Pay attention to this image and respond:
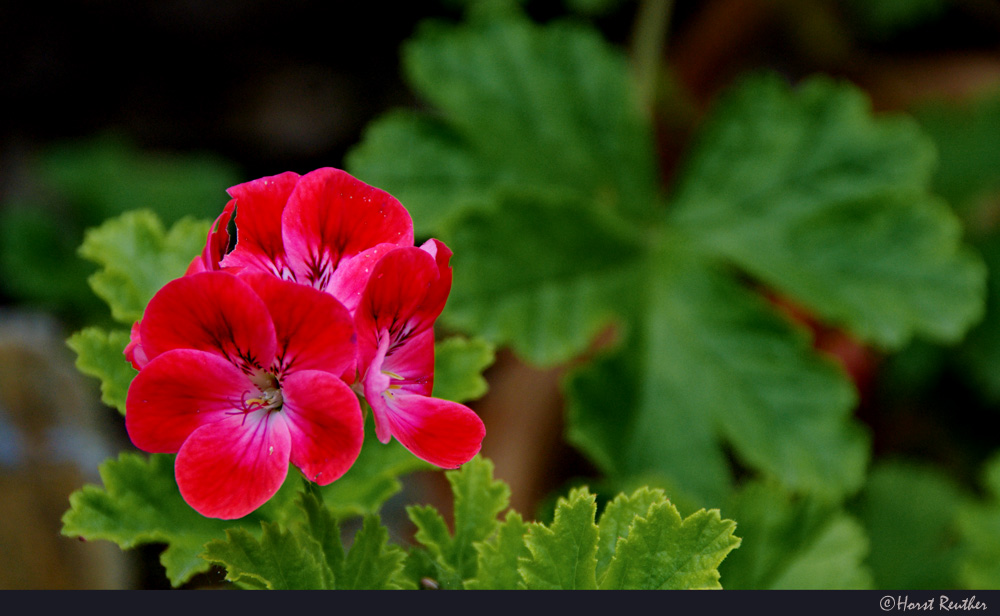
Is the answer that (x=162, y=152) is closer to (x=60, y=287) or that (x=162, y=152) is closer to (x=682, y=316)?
(x=60, y=287)

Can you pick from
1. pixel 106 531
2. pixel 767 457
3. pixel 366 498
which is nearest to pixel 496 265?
pixel 767 457

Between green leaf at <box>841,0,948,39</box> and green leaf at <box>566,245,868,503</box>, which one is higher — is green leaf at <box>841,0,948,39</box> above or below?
above

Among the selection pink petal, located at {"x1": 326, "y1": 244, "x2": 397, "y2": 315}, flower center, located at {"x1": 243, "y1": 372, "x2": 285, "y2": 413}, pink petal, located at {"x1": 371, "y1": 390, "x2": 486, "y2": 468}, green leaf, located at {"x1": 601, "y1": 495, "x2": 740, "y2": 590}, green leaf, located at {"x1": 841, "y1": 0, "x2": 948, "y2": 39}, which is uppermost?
green leaf, located at {"x1": 841, "y1": 0, "x2": 948, "y2": 39}

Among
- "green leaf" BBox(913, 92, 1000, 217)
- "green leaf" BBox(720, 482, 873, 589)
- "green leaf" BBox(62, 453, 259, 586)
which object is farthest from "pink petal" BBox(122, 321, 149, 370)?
"green leaf" BBox(913, 92, 1000, 217)

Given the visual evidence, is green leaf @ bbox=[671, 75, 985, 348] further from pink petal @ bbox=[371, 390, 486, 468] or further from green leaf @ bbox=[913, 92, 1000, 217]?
pink petal @ bbox=[371, 390, 486, 468]

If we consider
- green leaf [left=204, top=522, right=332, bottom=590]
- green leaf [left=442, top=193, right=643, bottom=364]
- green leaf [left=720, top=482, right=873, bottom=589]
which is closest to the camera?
green leaf [left=204, top=522, right=332, bottom=590]

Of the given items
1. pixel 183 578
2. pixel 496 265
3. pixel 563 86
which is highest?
pixel 563 86

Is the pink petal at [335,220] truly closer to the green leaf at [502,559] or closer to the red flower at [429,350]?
the red flower at [429,350]
